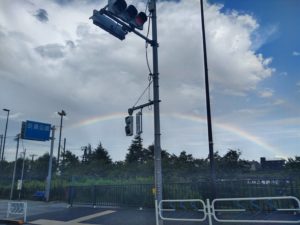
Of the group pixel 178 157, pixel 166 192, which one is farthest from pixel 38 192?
pixel 178 157

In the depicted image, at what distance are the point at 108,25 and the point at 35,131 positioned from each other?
20124 millimetres

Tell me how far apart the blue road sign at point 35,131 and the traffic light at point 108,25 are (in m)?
19.4

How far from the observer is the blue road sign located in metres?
24.4

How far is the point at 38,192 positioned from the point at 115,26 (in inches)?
932

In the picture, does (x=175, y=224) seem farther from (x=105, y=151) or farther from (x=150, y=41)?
(x=105, y=151)

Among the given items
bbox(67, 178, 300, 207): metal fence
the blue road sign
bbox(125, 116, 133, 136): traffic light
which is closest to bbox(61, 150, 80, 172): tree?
the blue road sign

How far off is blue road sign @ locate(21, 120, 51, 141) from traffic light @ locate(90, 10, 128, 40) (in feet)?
63.7

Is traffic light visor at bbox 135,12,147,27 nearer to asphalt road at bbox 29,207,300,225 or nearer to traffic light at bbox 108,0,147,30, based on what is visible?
traffic light at bbox 108,0,147,30

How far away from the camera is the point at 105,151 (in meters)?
67.9

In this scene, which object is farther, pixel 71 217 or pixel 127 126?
pixel 71 217

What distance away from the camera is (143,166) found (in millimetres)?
43469

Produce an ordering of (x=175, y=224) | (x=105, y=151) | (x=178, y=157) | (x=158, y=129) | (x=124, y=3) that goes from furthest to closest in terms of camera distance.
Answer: (x=105, y=151), (x=178, y=157), (x=175, y=224), (x=158, y=129), (x=124, y=3)

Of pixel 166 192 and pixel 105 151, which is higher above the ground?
pixel 105 151

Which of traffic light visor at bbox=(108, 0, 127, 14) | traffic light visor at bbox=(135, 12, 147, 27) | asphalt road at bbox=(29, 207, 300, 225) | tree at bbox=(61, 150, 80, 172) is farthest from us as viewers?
tree at bbox=(61, 150, 80, 172)
